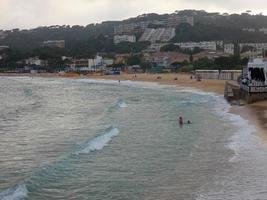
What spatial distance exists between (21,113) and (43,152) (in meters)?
18.7

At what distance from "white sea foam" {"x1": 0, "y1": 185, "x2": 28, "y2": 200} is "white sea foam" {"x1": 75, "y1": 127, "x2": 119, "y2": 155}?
5.54 metres

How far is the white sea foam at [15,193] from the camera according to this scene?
13708 millimetres

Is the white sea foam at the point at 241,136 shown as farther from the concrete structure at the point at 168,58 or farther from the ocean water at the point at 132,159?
the concrete structure at the point at 168,58

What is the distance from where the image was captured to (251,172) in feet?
52.6

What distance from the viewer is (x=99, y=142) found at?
23078mm

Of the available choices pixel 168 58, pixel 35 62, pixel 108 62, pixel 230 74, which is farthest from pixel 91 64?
pixel 230 74

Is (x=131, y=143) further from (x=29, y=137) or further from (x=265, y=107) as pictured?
(x=265, y=107)

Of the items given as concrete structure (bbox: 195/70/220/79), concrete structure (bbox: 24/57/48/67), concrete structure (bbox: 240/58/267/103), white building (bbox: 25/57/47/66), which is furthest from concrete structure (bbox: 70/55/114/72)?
concrete structure (bbox: 240/58/267/103)

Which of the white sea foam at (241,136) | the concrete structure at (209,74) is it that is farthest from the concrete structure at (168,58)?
the white sea foam at (241,136)

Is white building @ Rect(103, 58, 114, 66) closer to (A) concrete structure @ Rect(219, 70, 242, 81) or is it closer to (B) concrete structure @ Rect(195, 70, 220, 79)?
(B) concrete structure @ Rect(195, 70, 220, 79)

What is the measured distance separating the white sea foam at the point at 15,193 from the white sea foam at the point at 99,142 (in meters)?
5.54

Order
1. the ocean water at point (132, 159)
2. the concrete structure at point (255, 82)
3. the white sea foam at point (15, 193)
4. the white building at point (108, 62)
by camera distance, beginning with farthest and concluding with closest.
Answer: the white building at point (108, 62), the concrete structure at point (255, 82), the ocean water at point (132, 159), the white sea foam at point (15, 193)

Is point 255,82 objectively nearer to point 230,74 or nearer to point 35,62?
point 230,74

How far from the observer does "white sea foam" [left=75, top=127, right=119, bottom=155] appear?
2092 centimetres
